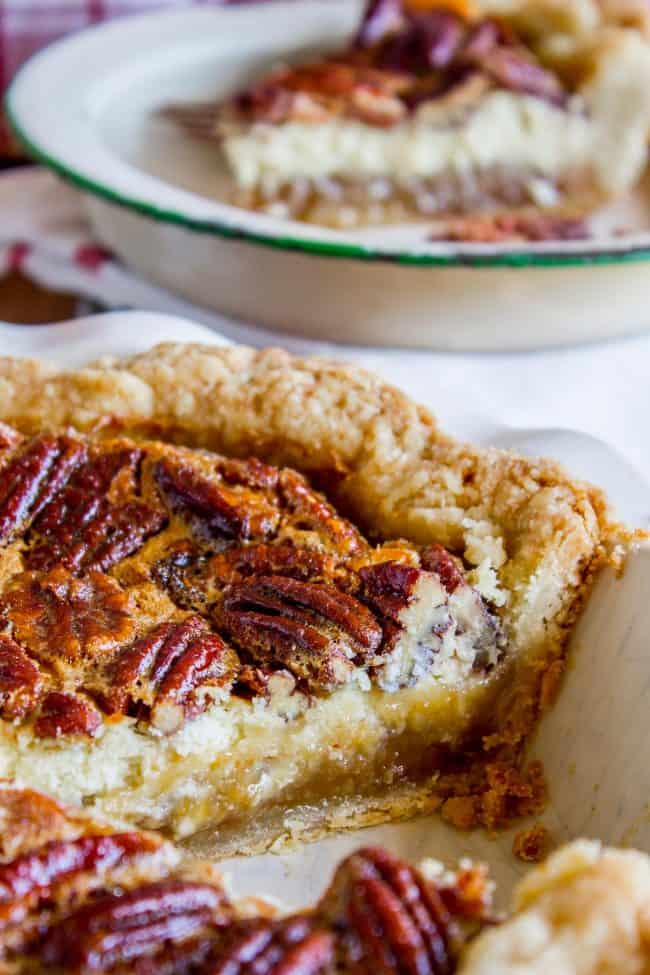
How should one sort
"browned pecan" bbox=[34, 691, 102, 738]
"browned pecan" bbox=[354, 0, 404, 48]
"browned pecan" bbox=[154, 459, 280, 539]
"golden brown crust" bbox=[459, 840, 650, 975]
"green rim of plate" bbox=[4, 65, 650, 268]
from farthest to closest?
"browned pecan" bbox=[354, 0, 404, 48] → "green rim of plate" bbox=[4, 65, 650, 268] → "browned pecan" bbox=[154, 459, 280, 539] → "browned pecan" bbox=[34, 691, 102, 738] → "golden brown crust" bbox=[459, 840, 650, 975]

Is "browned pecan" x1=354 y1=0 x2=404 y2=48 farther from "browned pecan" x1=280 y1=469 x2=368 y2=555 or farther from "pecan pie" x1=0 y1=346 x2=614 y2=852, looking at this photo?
"browned pecan" x1=280 y1=469 x2=368 y2=555

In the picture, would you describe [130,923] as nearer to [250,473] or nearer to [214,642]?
[214,642]

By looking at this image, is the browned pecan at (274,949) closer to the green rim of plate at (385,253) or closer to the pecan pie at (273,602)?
the pecan pie at (273,602)

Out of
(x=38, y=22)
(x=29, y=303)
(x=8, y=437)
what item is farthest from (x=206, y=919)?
(x=38, y=22)

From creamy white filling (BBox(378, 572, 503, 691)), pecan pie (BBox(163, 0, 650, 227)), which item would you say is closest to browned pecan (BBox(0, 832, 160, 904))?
creamy white filling (BBox(378, 572, 503, 691))

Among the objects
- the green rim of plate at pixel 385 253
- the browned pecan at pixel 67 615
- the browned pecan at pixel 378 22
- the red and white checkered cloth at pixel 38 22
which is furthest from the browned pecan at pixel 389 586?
the red and white checkered cloth at pixel 38 22

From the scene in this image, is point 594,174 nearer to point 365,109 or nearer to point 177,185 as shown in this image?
point 365,109

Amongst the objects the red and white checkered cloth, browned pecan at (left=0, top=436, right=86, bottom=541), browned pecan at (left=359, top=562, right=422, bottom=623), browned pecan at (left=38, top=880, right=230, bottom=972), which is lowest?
the red and white checkered cloth
